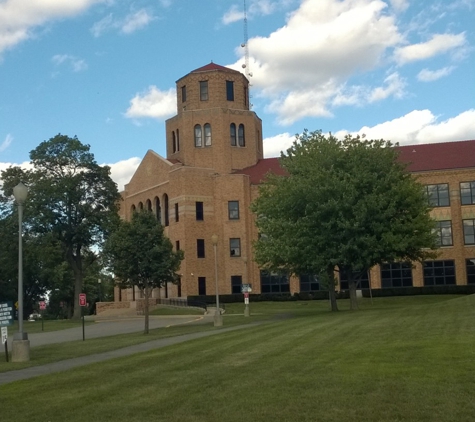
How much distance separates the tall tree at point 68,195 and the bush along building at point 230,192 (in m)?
7.94

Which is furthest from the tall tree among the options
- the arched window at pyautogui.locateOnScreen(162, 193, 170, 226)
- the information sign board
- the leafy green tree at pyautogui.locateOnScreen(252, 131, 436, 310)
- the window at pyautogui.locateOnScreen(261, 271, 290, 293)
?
the information sign board

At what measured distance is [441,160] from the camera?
64.9 m

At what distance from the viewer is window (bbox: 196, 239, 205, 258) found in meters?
65.8

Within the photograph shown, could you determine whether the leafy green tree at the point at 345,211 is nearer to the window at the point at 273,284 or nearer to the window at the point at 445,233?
the window at the point at 445,233

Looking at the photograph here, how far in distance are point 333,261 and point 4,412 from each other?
1155 inches

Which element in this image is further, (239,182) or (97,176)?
(239,182)

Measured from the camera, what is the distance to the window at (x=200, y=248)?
2591 inches

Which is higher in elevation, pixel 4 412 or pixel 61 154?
pixel 61 154

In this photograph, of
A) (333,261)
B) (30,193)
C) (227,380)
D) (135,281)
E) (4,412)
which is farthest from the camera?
(30,193)

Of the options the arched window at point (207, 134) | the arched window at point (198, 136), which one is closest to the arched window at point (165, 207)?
the arched window at point (198, 136)

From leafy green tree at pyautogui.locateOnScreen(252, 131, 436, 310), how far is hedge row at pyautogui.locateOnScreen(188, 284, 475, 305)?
802 inches

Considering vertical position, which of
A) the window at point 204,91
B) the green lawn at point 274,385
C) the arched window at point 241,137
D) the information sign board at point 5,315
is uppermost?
the window at point 204,91

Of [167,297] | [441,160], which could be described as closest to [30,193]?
[167,297]

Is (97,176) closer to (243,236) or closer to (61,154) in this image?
(61,154)
